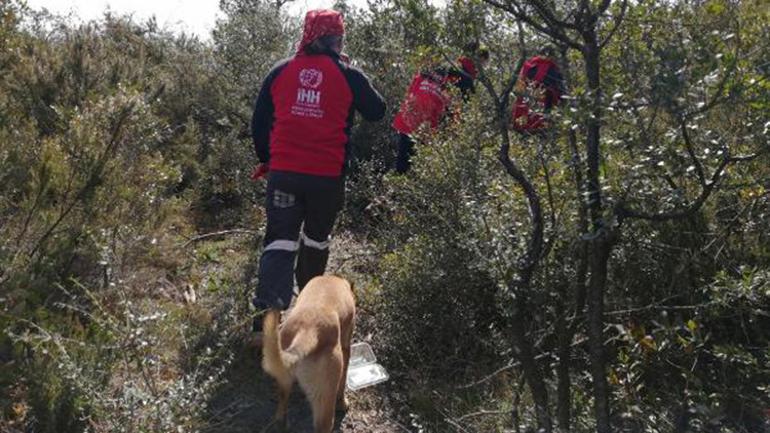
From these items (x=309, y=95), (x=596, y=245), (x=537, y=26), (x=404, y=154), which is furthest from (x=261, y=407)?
(x=404, y=154)

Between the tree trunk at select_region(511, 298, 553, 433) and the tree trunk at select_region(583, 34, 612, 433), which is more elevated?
the tree trunk at select_region(583, 34, 612, 433)

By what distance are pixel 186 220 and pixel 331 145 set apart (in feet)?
8.97

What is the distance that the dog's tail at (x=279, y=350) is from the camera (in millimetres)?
3291

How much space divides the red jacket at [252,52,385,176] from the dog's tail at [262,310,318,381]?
1381 mm

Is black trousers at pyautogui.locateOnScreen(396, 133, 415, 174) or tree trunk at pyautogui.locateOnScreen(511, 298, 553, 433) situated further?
black trousers at pyautogui.locateOnScreen(396, 133, 415, 174)

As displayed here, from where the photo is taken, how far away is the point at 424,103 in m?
6.18

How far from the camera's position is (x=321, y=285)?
4.22 metres

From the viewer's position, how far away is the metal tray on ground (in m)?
4.43

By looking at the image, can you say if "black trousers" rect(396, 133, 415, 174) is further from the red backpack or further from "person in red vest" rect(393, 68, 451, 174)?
the red backpack

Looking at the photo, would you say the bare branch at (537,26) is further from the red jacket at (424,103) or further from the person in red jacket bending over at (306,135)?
the red jacket at (424,103)

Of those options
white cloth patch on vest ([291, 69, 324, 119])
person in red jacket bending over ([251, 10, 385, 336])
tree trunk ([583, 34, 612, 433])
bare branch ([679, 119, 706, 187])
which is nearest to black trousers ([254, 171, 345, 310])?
person in red jacket bending over ([251, 10, 385, 336])

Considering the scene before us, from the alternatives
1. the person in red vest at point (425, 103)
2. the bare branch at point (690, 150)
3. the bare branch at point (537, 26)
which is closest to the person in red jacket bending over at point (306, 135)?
the person in red vest at point (425, 103)

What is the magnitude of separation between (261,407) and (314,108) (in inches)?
72.5

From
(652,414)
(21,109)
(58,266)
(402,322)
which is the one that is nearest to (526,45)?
(652,414)
